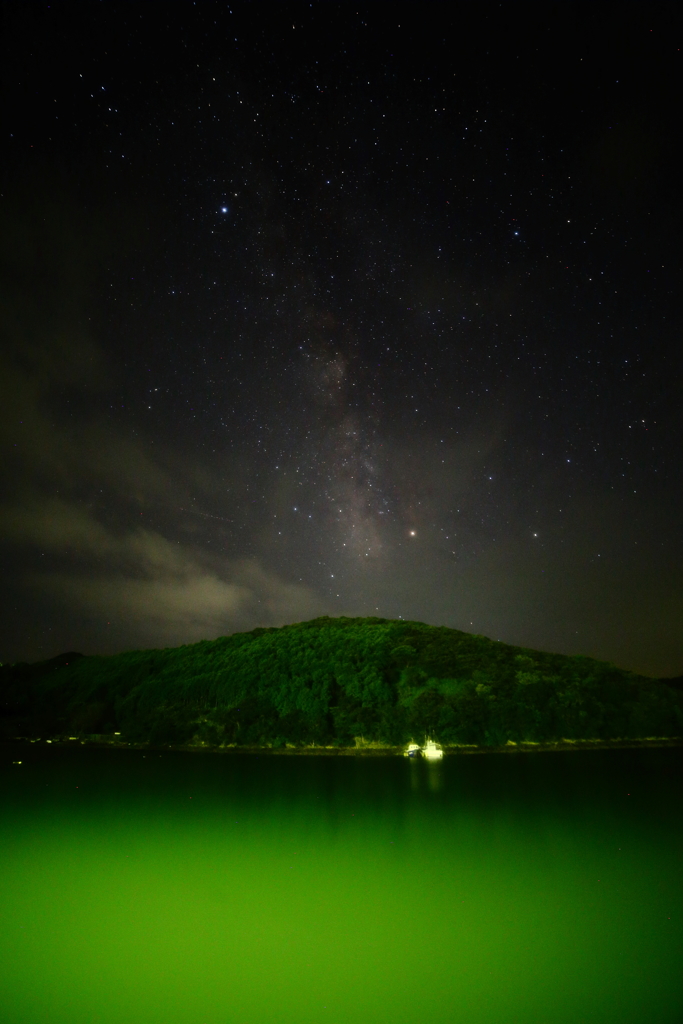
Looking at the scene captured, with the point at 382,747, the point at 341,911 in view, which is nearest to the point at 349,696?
the point at 382,747

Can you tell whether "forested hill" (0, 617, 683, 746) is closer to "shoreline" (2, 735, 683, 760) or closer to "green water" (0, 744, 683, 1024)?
"shoreline" (2, 735, 683, 760)

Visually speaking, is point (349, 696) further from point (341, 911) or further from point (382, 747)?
point (341, 911)

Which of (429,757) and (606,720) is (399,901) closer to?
(429,757)

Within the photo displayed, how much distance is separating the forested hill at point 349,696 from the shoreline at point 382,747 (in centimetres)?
81

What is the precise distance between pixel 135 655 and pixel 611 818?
211ft

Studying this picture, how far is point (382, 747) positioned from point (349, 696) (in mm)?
7629

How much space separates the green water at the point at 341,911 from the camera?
20.2ft

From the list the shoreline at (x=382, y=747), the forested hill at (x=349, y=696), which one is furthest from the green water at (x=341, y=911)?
the forested hill at (x=349, y=696)

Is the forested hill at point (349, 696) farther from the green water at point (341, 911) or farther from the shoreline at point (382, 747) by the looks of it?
the green water at point (341, 911)

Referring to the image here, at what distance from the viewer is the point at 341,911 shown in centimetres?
860

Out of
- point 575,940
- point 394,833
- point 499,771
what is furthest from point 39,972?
point 499,771

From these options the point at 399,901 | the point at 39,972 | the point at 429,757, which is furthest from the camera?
the point at 429,757

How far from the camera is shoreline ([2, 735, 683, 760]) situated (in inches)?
1638

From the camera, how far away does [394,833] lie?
1342 cm
